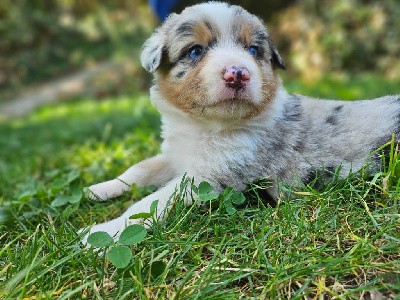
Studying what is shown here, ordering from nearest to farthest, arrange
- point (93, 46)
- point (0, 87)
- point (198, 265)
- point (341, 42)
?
point (198, 265), point (341, 42), point (0, 87), point (93, 46)

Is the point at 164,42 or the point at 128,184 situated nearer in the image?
the point at 164,42

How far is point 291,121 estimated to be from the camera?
3.42 meters

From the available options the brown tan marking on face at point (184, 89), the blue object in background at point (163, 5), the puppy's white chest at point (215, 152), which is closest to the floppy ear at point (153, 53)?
the brown tan marking on face at point (184, 89)

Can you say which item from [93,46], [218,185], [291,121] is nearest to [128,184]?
[218,185]

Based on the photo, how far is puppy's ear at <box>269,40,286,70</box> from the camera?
3.58 meters

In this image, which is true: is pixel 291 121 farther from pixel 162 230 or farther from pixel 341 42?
pixel 341 42

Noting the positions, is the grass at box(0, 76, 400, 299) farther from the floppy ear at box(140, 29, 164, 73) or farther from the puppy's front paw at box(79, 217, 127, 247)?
the floppy ear at box(140, 29, 164, 73)

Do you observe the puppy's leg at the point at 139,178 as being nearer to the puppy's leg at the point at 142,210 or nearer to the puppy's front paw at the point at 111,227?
the puppy's leg at the point at 142,210

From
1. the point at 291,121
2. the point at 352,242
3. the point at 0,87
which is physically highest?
the point at 291,121

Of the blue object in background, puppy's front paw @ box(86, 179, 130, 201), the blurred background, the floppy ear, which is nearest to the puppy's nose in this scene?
the floppy ear

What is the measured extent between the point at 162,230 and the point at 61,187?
4.59 ft

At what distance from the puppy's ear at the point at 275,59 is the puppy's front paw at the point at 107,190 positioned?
1404 millimetres

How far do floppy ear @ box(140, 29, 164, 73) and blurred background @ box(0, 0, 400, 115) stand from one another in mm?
6561

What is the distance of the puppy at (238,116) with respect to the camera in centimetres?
311
